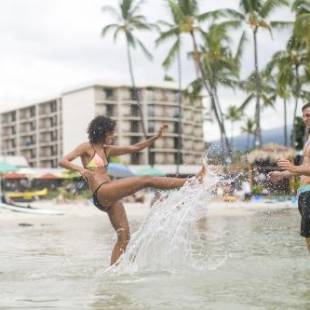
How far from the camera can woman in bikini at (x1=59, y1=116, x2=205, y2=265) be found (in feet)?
21.7

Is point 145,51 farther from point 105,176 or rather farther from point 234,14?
point 105,176

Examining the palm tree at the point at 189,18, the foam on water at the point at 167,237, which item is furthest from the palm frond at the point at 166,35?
the foam on water at the point at 167,237

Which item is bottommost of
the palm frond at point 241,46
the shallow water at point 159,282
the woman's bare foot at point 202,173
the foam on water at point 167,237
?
the shallow water at point 159,282

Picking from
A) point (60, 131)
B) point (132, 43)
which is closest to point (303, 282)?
point (132, 43)

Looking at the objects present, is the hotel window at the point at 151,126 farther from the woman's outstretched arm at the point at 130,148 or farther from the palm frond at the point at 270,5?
the woman's outstretched arm at the point at 130,148

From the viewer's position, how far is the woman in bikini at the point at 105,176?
21.7 ft

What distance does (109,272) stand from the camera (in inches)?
A: 276

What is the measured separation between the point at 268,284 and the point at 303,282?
0.35 m

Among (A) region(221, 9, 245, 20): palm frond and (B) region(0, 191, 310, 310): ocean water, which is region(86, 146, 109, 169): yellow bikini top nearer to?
(B) region(0, 191, 310, 310): ocean water

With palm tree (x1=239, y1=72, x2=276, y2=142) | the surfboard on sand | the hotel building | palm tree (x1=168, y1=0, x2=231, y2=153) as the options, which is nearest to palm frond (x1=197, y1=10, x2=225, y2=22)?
palm tree (x1=168, y1=0, x2=231, y2=153)

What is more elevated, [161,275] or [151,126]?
[151,126]

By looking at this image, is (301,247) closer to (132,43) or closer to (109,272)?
(109,272)

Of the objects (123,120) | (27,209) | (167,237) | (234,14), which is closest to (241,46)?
(234,14)

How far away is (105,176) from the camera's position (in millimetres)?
6758
